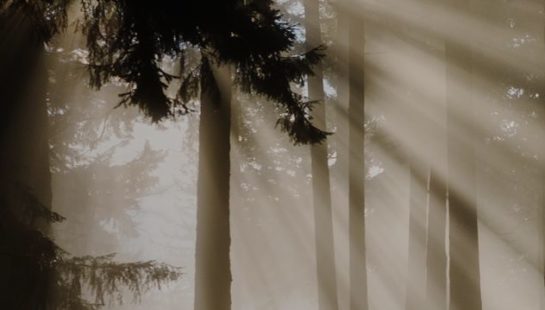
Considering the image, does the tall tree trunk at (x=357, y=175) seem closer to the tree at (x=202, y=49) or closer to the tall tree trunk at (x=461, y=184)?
the tall tree trunk at (x=461, y=184)

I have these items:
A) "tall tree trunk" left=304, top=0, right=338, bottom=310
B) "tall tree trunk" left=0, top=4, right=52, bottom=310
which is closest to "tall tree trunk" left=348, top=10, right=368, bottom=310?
"tall tree trunk" left=304, top=0, right=338, bottom=310

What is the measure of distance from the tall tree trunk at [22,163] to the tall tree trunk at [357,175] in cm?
578

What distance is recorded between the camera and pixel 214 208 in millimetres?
7340

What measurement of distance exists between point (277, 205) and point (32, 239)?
14952 mm

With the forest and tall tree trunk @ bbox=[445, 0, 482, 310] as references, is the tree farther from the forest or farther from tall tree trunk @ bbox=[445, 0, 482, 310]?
tall tree trunk @ bbox=[445, 0, 482, 310]

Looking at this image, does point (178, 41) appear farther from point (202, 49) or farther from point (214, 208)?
point (214, 208)

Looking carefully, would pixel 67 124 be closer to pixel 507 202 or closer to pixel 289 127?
pixel 289 127

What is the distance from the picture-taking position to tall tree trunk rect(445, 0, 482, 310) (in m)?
8.86

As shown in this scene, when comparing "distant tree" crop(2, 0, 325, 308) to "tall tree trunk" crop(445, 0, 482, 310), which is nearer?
"distant tree" crop(2, 0, 325, 308)

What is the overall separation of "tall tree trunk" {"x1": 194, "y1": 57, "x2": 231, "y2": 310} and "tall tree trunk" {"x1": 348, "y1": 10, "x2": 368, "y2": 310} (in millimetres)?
4710

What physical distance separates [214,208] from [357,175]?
16.5 ft

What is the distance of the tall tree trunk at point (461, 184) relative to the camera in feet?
29.1

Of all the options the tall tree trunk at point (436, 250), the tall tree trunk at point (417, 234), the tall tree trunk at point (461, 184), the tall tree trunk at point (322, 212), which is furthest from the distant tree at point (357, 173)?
the tall tree trunk at point (461, 184)

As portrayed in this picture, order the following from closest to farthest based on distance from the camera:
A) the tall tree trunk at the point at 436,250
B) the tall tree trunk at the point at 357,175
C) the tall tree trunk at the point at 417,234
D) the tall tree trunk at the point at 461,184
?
the tall tree trunk at the point at 461,184, the tall tree trunk at the point at 436,250, the tall tree trunk at the point at 357,175, the tall tree trunk at the point at 417,234
